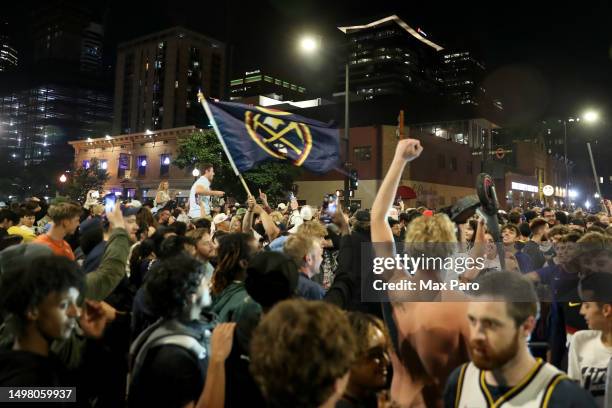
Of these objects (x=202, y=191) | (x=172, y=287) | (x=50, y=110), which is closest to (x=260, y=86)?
(x=50, y=110)

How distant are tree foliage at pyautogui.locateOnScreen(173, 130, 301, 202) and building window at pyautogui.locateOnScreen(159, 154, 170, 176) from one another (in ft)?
44.2

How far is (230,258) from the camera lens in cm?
382

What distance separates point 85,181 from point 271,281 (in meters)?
57.8

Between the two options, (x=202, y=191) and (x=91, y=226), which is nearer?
(x=91, y=226)

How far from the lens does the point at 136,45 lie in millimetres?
95875

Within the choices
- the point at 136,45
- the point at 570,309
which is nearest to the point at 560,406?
the point at 570,309

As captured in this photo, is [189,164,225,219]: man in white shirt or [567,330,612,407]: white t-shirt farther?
[189,164,225,219]: man in white shirt

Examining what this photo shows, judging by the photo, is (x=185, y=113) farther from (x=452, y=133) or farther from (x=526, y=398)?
(x=526, y=398)

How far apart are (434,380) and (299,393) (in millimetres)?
1360

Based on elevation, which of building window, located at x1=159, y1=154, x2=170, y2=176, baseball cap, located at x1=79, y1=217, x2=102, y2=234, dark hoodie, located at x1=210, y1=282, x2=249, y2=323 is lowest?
dark hoodie, located at x1=210, y1=282, x2=249, y2=323

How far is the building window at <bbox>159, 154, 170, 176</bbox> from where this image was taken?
51844 mm

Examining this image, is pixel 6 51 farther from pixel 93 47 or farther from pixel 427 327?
pixel 427 327

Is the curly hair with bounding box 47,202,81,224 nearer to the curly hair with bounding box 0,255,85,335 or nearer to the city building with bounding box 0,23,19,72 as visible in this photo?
the curly hair with bounding box 0,255,85,335

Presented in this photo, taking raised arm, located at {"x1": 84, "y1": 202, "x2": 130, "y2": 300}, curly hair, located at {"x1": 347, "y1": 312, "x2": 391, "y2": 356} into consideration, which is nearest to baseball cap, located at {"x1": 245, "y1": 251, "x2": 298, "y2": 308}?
curly hair, located at {"x1": 347, "y1": 312, "x2": 391, "y2": 356}
